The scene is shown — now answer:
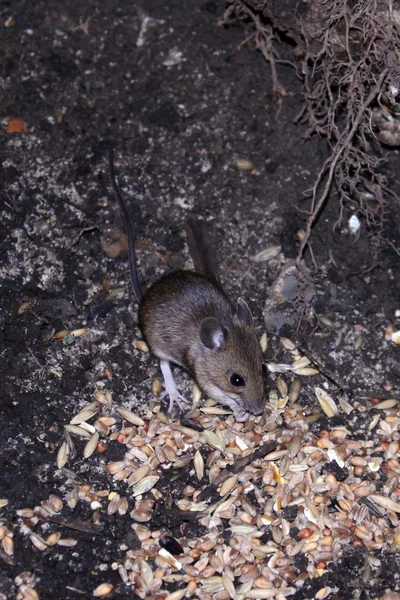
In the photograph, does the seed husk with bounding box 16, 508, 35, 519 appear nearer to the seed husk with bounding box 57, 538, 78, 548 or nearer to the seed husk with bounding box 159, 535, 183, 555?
the seed husk with bounding box 57, 538, 78, 548

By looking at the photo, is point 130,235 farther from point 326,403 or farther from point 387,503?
point 387,503

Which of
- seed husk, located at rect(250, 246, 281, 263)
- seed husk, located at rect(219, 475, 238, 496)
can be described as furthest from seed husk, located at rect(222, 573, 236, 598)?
seed husk, located at rect(250, 246, 281, 263)

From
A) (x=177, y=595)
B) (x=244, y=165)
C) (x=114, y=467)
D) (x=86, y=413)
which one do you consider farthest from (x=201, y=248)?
(x=177, y=595)

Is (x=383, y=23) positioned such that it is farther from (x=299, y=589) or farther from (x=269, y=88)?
(x=299, y=589)

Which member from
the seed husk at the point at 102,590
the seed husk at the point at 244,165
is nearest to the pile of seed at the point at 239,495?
the seed husk at the point at 102,590

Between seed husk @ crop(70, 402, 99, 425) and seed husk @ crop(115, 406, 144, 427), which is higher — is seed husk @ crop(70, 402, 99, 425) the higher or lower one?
the higher one
